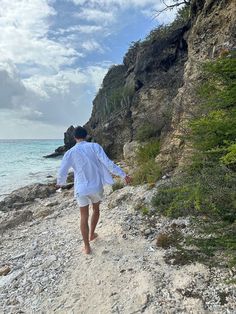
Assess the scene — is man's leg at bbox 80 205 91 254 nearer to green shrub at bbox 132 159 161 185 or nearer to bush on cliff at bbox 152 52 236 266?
bush on cliff at bbox 152 52 236 266

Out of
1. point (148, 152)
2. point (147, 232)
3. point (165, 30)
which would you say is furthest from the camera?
point (165, 30)

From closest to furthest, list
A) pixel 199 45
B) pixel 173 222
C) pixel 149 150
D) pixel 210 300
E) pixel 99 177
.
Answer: pixel 210 300 → pixel 99 177 → pixel 173 222 → pixel 199 45 → pixel 149 150

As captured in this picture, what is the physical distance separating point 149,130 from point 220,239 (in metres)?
11.7

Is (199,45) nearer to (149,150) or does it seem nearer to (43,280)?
(149,150)

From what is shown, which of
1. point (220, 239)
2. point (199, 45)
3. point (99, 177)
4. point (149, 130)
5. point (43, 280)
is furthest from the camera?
point (149, 130)

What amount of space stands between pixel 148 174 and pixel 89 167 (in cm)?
446

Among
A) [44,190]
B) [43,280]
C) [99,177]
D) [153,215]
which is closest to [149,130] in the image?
[44,190]

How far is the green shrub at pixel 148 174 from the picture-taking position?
405 inches

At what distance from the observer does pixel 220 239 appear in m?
5.07

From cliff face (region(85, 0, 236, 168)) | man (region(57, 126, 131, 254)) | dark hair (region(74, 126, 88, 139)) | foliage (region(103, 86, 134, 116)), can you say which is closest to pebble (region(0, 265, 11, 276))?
man (region(57, 126, 131, 254))

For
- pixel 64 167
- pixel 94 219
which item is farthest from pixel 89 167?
pixel 94 219

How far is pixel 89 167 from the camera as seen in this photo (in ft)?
21.3

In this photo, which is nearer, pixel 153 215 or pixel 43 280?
pixel 43 280

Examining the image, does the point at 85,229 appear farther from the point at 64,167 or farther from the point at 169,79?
the point at 169,79
